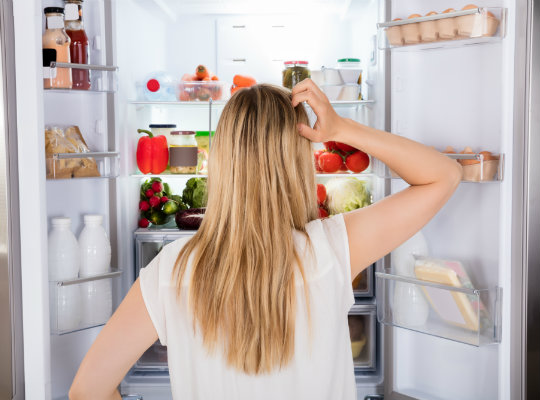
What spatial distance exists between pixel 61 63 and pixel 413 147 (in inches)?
60.5

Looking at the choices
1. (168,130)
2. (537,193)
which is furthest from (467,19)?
(168,130)

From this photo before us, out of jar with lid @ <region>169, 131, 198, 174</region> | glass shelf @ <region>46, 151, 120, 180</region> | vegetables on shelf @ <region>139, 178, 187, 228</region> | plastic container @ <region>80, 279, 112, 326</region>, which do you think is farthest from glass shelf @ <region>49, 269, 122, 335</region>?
jar with lid @ <region>169, 131, 198, 174</region>

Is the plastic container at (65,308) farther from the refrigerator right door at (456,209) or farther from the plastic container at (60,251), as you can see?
the refrigerator right door at (456,209)

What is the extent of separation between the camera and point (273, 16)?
3.40 metres

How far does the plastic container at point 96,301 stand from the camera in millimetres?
2467

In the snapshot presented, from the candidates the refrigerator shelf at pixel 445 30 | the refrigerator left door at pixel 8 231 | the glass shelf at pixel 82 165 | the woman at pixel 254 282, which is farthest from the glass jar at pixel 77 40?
the woman at pixel 254 282

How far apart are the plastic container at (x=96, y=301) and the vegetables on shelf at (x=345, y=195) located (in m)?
1.16

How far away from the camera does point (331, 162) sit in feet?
9.87

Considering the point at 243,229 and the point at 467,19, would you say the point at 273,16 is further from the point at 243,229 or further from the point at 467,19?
the point at 243,229

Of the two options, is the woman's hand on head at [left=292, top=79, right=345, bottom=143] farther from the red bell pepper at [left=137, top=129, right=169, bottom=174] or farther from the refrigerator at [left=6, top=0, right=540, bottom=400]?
the red bell pepper at [left=137, top=129, right=169, bottom=174]

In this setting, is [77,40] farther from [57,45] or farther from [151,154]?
[151,154]

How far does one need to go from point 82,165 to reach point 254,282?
159 cm

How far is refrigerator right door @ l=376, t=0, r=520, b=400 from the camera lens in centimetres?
211

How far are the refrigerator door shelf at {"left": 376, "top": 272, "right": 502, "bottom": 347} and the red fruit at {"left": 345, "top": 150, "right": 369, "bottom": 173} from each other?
70cm
